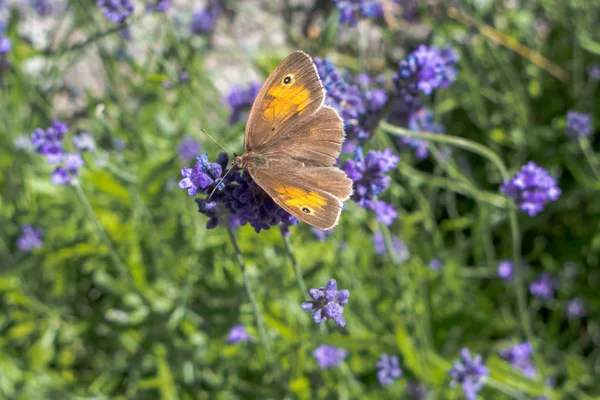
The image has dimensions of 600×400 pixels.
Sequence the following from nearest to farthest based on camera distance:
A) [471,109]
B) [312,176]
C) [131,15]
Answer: [312,176] < [131,15] < [471,109]

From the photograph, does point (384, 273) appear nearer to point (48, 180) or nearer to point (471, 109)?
point (471, 109)

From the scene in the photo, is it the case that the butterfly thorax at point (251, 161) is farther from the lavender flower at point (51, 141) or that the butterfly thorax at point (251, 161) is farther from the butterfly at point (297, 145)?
the lavender flower at point (51, 141)

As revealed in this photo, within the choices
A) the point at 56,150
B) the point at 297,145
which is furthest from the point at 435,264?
the point at 56,150

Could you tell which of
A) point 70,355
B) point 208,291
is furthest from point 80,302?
point 208,291

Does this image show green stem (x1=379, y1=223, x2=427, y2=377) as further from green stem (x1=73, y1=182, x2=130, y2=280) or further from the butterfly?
green stem (x1=73, y1=182, x2=130, y2=280)

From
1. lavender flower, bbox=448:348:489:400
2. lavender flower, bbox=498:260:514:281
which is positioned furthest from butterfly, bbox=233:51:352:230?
lavender flower, bbox=498:260:514:281

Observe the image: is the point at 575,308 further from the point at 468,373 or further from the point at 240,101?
the point at 240,101
